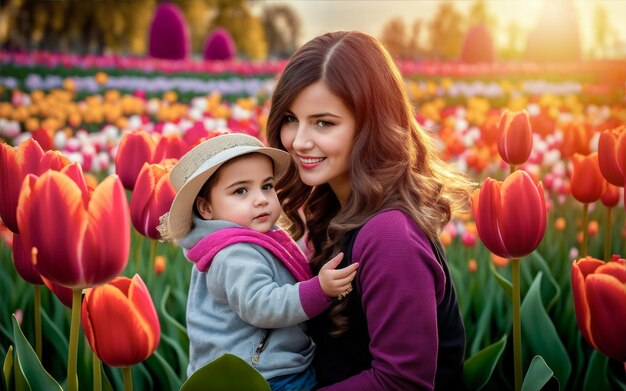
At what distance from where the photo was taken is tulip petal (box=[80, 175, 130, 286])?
1.20 m

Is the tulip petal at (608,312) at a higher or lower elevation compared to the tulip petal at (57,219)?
lower

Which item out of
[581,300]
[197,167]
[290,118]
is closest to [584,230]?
[581,300]

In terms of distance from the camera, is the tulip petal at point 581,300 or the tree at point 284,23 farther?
the tree at point 284,23

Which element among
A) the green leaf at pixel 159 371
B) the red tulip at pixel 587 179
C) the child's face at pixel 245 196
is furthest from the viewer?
the red tulip at pixel 587 179

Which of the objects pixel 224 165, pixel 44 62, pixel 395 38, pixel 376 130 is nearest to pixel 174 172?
pixel 224 165

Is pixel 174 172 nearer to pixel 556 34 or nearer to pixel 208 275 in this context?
pixel 208 275

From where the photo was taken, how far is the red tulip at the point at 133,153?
2.24 m

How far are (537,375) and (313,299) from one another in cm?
54

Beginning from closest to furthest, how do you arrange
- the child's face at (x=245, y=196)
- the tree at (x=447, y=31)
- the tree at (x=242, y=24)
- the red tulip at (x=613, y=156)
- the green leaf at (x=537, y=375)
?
1. the green leaf at (x=537, y=375)
2. the red tulip at (x=613, y=156)
3. the child's face at (x=245, y=196)
4. the tree at (x=242, y=24)
5. the tree at (x=447, y=31)

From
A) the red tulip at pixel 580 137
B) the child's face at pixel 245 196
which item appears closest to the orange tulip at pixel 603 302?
the child's face at pixel 245 196

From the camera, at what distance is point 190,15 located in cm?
3005

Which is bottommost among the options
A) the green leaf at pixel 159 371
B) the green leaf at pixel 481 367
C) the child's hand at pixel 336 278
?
the green leaf at pixel 159 371

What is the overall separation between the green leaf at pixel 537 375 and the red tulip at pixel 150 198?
1057mm

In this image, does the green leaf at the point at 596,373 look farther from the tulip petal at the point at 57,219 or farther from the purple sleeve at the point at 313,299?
the tulip petal at the point at 57,219
